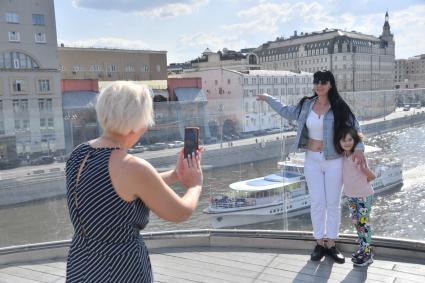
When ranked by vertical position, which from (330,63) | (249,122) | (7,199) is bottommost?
(7,199)

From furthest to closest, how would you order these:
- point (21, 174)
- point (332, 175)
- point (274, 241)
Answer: point (21, 174) < point (274, 241) < point (332, 175)

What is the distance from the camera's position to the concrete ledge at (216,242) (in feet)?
9.18

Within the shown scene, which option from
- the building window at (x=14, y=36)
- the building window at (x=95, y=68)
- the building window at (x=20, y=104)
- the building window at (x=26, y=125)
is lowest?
the building window at (x=26, y=125)

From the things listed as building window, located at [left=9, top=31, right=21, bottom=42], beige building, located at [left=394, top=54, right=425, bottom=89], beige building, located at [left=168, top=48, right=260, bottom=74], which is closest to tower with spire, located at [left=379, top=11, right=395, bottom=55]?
beige building, located at [left=394, top=54, right=425, bottom=89]

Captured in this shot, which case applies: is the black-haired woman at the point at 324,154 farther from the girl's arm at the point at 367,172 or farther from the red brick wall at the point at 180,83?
the red brick wall at the point at 180,83

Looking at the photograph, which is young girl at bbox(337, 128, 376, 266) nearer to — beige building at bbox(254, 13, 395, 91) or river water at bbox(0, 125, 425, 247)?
river water at bbox(0, 125, 425, 247)

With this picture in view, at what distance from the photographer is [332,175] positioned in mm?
2617

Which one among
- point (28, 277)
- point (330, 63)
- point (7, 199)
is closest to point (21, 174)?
point (7, 199)

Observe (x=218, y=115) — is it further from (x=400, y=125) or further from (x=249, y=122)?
(x=400, y=125)

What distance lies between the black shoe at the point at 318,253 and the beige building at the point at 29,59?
19.9 metres

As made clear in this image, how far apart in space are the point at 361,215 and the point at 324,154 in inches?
15.8

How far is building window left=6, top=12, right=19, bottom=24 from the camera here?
81.3 ft

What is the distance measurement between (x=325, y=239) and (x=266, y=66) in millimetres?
65796

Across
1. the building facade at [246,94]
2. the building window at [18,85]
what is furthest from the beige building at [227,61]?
the building window at [18,85]
